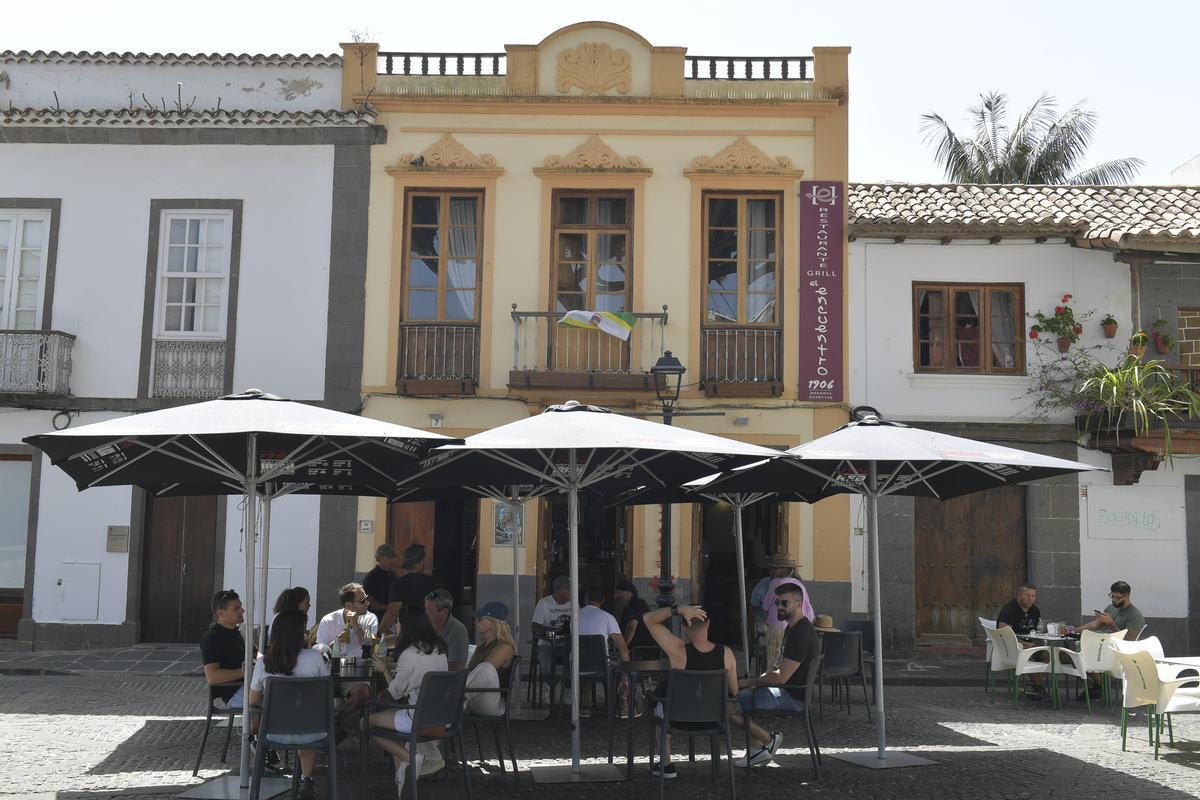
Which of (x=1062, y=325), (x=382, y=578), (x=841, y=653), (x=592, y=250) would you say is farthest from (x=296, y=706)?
(x=1062, y=325)

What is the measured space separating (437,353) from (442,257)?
51.1 inches

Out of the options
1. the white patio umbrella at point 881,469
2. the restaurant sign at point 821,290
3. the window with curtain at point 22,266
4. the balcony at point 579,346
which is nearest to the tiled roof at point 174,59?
the window with curtain at point 22,266

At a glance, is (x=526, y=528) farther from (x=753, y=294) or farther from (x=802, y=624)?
(x=802, y=624)

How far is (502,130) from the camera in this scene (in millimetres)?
15516

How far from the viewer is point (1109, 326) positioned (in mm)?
15070

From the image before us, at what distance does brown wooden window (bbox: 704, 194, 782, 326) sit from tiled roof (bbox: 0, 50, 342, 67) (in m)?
5.58

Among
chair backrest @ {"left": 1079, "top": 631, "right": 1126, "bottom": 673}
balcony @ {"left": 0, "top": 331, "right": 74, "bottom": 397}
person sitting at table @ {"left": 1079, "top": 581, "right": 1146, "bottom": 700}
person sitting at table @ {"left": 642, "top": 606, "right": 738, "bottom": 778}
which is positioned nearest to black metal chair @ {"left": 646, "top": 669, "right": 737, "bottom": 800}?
person sitting at table @ {"left": 642, "top": 606, "right": 738, "bottom": 778}

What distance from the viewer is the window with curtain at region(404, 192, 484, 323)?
15.5m

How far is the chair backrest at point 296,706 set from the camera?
270 inches

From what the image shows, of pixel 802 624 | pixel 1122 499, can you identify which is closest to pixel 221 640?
pixel 802 624

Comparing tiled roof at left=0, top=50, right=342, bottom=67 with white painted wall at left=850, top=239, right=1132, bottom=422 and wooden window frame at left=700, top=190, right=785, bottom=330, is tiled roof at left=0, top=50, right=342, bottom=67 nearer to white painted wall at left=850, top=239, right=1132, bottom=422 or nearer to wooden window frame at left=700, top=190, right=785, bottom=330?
wooden window frame at left=700, top=190, right=785, bottom=330

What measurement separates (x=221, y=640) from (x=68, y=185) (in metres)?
9.61

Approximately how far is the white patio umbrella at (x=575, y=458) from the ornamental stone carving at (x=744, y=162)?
259 inches

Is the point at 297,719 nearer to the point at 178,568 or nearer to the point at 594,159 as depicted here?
the point at 178,568
